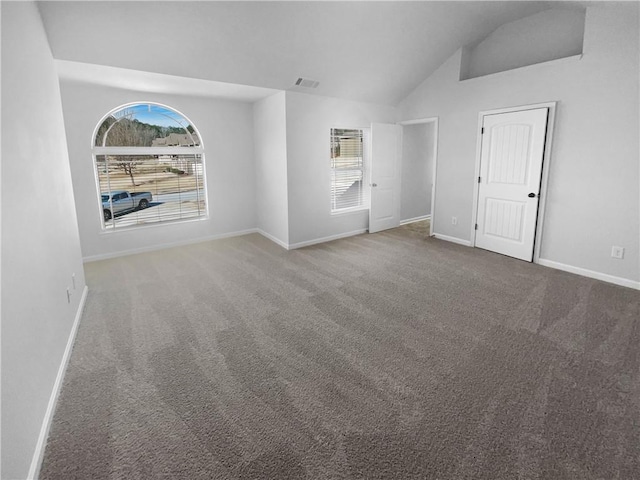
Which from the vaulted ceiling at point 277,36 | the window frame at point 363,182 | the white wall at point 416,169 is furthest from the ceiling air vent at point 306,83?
the white wall at point 416,169

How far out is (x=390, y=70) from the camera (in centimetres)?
489

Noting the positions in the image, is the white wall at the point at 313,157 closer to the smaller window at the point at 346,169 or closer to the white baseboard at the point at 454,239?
the smaller window at the point at 346,169

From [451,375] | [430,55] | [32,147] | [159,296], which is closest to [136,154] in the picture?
[159,296]

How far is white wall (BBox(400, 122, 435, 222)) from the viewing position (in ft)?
21.7

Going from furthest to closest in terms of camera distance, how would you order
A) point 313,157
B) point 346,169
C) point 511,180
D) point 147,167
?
point 346,169
point 313,157
point 147,167
point 511,180

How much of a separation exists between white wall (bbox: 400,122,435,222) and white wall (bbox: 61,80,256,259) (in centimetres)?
298

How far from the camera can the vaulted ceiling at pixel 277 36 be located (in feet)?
9.75

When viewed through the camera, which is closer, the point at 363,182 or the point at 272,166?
the point at 272,166

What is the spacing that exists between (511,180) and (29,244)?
505 cm

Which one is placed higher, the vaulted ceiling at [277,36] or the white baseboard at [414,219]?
the vaulted ceiling at [277,36]

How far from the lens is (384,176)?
19.9 ft

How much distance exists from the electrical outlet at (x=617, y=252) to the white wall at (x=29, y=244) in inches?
202

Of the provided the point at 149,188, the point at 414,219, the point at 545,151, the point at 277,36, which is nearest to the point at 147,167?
the point at 149,188

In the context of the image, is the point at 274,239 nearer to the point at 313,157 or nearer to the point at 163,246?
the point at 313,157
